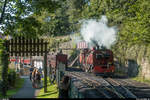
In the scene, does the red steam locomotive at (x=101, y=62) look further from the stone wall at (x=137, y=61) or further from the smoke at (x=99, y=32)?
the smoke at (x=99, y=32)

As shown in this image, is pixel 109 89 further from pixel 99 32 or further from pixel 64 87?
pixel 99 32

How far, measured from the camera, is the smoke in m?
32.9

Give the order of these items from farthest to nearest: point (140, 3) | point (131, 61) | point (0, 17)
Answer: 1. point (131, 61)
2. point (140, 3)
3. point (0, 17)

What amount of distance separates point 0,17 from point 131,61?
673 inches

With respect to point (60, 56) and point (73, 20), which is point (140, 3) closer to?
point (60, 56)

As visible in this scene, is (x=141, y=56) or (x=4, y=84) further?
(x=141, y=56)

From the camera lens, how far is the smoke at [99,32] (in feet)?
108

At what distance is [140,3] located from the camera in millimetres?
20000

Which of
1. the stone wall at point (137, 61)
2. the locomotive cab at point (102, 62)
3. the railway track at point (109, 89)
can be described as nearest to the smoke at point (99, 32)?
the stone wall at point (137, 61)

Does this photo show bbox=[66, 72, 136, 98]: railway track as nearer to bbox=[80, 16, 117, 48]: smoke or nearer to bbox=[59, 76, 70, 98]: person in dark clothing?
bbox=[59, 76, 70, 98]: person in dark clothing

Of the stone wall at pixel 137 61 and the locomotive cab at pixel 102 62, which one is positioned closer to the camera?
the locomotive cab at pixel 102 62

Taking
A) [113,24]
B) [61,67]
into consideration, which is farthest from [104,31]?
[61,67]

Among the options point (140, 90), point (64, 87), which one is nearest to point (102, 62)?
point (140, 90)

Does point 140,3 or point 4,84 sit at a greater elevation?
point 140,3
